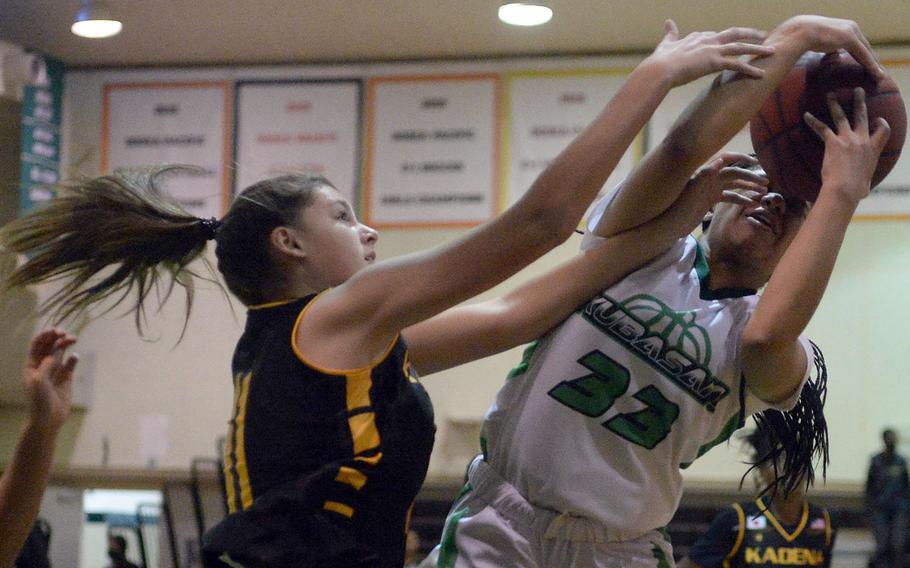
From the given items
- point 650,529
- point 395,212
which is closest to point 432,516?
point 395,212

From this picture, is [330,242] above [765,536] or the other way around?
above

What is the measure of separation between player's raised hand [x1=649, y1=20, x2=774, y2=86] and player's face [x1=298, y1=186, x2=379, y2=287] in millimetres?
650

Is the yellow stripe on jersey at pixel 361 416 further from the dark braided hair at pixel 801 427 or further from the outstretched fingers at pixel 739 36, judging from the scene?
the dark braided hair at pixel 801 427

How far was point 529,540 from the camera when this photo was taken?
2465 millimetres

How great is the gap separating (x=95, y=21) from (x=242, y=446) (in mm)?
6695

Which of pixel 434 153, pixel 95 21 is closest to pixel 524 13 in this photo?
pixel 434 153

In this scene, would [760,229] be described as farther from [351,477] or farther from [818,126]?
[351,477]

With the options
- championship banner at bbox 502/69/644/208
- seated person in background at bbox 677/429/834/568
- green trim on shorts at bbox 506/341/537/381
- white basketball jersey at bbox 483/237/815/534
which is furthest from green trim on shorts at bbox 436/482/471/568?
championship banner at bbox 502/69/644/208

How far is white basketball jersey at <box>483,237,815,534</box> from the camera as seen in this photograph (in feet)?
7.97

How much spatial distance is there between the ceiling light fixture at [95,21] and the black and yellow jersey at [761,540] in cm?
529

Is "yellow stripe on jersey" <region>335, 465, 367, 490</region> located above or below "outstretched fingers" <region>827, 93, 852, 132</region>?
below

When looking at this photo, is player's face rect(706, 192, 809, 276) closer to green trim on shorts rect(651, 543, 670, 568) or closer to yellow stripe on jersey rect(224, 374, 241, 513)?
green trim on shorts rect(651, 543, 670, 568)

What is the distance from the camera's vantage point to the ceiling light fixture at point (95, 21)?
7988mm

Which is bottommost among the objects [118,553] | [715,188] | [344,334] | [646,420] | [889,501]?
[118,553]
